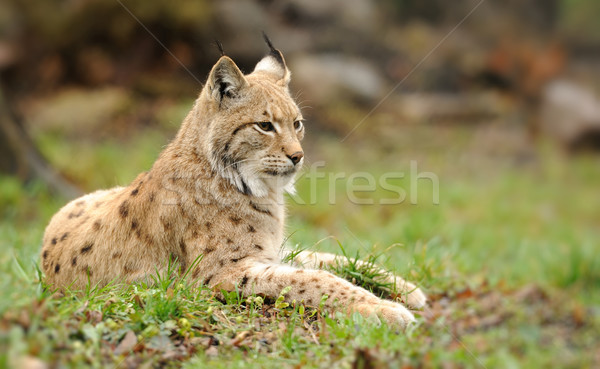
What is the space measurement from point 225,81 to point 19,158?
657cm

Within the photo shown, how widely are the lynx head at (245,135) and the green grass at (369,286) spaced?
0.91 metres

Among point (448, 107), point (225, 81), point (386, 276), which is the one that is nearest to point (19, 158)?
point (225, 81)

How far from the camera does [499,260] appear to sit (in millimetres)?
9539

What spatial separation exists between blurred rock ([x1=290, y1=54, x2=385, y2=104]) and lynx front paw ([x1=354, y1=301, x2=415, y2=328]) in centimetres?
1162

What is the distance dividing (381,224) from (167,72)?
761cm

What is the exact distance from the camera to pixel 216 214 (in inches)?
198

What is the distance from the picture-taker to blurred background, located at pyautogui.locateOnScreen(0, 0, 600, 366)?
394 inches

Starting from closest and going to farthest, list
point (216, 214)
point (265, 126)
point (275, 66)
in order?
point (216, 214) < point (265, 126) < point (275, 66)

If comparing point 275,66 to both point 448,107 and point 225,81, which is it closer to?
point 225,81

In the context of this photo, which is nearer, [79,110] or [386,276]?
[386,276]

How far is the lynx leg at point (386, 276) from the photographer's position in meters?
5.16

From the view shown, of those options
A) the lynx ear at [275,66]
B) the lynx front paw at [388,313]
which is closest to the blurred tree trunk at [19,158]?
the lynx ear at [275,66]

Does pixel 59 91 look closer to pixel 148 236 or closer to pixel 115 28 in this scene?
pixel 115 28

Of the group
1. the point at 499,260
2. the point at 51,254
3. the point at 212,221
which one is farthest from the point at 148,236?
the point at 499,260
